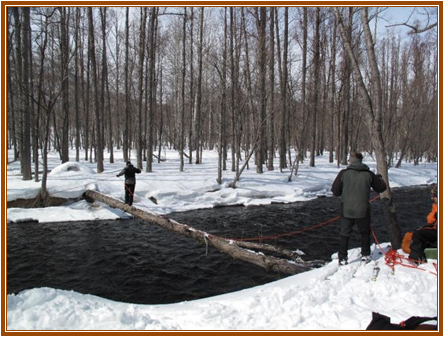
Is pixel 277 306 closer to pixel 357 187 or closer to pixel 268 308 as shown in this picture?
pixel 268 308

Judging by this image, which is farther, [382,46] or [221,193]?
[382,46]

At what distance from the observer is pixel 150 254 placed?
327 inches

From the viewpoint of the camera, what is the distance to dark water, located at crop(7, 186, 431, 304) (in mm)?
6387

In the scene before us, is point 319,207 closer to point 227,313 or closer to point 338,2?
point 338,2

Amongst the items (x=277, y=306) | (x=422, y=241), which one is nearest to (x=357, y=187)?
(x=422, y=241)

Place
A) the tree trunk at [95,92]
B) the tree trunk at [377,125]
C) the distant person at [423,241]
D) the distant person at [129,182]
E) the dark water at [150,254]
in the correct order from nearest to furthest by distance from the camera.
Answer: the distant person at [423,241], the dark water at [150,254], the tree trunk at [377,125], the distant person at [129,182], the tree trunk at [95,92]

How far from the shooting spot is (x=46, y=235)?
996 cm

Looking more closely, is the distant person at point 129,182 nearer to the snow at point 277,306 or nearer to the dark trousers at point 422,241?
the snow at point 277,306

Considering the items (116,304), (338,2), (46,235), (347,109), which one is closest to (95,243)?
(46,235)

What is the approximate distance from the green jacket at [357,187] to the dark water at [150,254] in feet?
7.31

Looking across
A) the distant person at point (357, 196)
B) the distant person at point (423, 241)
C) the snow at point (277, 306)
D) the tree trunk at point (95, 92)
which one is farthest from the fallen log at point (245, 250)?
the tree trunk at point (95, 92)

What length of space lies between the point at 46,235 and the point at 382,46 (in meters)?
39.8

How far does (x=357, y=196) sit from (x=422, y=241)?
1.28 metres

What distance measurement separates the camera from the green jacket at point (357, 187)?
5.41 m
